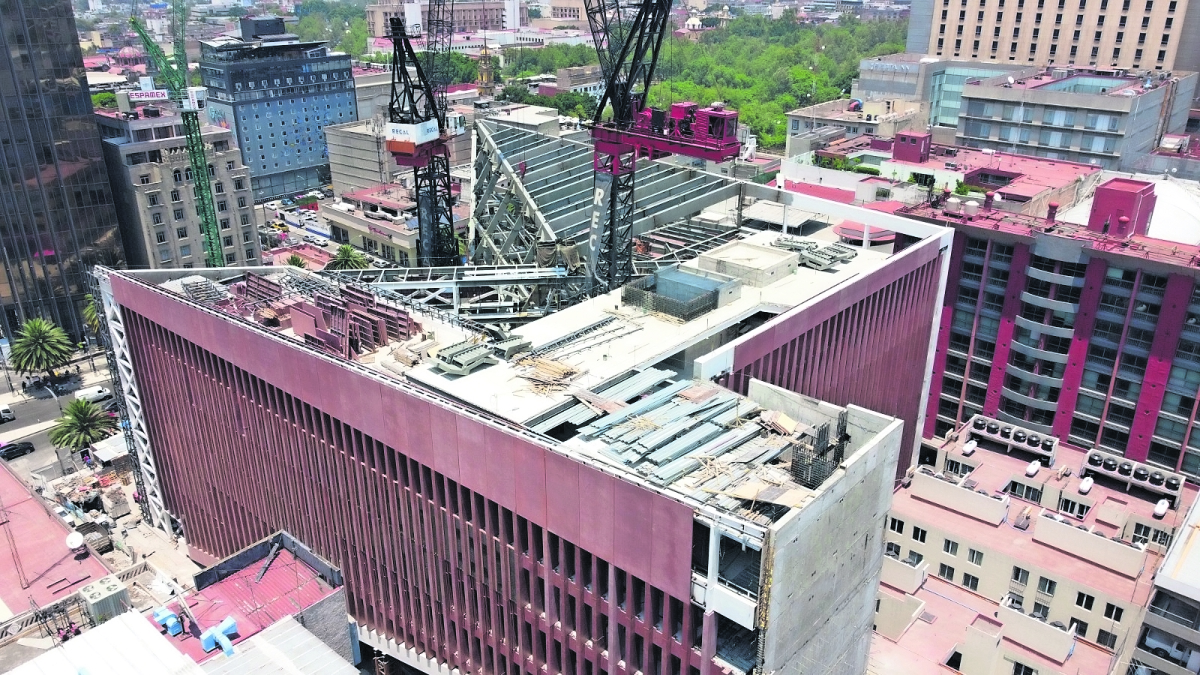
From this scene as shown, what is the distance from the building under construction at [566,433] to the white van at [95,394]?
39.7 m

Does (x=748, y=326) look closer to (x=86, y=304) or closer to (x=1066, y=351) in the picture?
(x=1066, y=351)

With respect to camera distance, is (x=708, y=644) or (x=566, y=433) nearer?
(x=708, y=644)

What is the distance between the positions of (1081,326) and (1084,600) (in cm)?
3846

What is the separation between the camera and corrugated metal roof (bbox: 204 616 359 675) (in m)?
50.6

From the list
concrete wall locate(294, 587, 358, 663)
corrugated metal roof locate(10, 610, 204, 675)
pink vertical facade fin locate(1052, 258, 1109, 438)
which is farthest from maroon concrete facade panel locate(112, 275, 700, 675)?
pink vertical facade fin locate(1052, 258, 1109, 438)

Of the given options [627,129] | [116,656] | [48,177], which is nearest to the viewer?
[116,656]

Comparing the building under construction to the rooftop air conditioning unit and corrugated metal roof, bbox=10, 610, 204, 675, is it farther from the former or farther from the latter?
corrugated metal roof, bbox=10, 610, 204, 675

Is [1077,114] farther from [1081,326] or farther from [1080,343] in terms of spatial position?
[1080,343]

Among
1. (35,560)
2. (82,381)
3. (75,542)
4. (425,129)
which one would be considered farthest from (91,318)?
(75,542)

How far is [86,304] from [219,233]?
2450 cm

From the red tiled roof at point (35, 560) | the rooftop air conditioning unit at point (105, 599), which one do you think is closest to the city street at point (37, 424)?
the red tiled roof at point (35, 560)

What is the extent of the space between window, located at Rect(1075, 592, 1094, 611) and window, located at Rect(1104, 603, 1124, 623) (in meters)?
1.17

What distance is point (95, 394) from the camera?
433ft

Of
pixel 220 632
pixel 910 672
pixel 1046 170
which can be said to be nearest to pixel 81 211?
pixel 220 632
